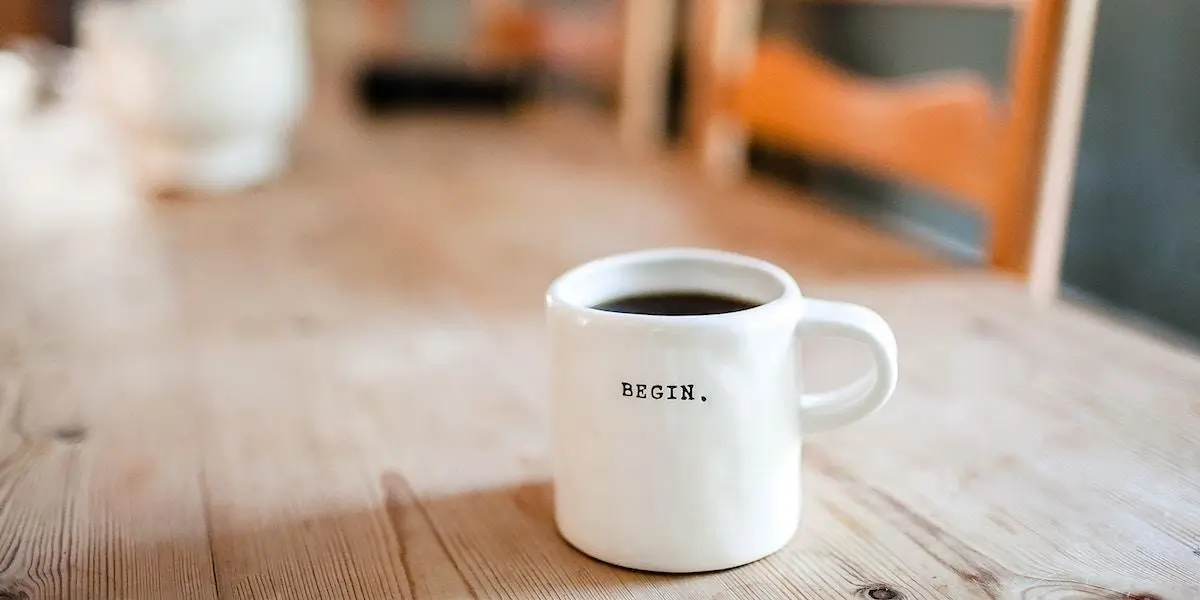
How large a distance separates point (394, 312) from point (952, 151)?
0.44m

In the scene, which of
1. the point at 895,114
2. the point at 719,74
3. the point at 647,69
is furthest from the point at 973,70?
the point at 647,69

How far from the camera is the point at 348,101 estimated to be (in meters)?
1.62

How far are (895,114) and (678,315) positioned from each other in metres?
0.54

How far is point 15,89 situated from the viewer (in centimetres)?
148

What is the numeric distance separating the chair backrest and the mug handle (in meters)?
0.39

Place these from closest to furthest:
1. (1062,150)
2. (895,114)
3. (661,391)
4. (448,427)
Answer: (661,391) → (448,427) → (1062,150) → (895,114)

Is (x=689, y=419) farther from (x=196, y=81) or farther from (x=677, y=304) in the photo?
(x=196, y=81)

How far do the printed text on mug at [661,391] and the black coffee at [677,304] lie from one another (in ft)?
0.14

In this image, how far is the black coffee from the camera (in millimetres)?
401

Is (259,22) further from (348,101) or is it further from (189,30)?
(348,101)

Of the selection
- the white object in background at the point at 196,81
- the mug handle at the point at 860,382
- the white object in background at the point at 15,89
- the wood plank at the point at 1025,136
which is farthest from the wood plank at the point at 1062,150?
the white object in background at the point at 15,89

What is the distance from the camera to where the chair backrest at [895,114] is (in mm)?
701

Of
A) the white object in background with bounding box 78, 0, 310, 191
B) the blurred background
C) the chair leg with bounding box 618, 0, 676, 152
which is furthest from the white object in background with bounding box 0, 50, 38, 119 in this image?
the chair leg with bounding box 618, 0, 676, 152

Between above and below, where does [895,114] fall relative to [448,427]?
above
